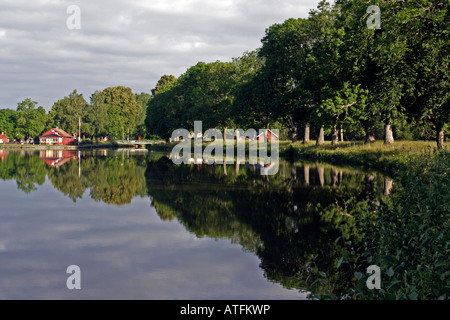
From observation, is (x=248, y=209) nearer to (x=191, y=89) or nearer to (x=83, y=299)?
(x=83, y=299)

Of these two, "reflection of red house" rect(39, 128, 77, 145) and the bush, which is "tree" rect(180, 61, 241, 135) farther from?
"reflection of red house" rect(39, 128, 77, 145)

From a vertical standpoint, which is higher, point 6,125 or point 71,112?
point 71,112

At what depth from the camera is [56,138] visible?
148500 mm

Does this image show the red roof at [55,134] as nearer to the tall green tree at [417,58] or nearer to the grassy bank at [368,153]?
the grassy bank at [368,153]

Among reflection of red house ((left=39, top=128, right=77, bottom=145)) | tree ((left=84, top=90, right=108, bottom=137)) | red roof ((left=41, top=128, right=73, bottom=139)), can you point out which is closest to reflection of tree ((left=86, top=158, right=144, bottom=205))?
tree ((left=84, top=90, right=108, bottom=137))

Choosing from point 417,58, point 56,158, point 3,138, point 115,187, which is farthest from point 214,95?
point 3,138

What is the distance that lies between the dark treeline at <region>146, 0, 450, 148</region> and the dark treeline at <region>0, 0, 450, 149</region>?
0.27 ft

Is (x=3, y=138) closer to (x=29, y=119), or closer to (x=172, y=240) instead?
(x=29, y=119)

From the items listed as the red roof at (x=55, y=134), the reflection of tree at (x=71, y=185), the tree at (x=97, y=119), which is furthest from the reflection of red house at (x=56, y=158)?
the red roof at (x=55, y=134)

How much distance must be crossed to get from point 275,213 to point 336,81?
111ft

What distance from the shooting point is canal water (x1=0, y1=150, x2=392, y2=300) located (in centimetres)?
863

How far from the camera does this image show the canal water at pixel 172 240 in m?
8.63

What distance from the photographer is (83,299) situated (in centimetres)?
780

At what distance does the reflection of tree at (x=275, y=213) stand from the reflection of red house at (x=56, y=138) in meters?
128
